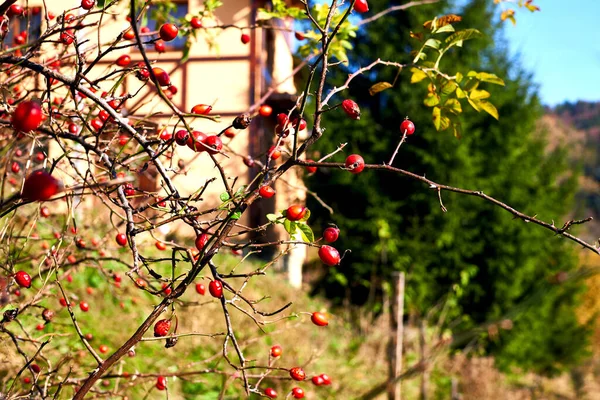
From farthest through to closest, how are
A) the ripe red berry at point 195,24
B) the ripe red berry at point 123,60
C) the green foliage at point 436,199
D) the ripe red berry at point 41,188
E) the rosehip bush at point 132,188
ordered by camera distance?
the green foliage at point 436,199, the ripe red berry at point 195,24, the ripe red berry at point 123,60, the rosehip bush at point 132,188, the ripe red berry at point 41,188

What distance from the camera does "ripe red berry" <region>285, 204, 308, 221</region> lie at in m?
1.02

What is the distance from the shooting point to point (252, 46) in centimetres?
796

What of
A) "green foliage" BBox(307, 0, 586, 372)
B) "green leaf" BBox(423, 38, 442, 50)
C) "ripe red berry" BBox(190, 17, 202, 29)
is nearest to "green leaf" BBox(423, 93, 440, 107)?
"green leaf" BBox(423, 38, 442, 50)

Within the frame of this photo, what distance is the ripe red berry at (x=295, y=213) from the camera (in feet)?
3.35

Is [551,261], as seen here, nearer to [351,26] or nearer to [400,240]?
[400,240]

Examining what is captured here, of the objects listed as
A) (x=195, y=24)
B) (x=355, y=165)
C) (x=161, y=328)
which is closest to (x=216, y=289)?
(x=161, y=328)

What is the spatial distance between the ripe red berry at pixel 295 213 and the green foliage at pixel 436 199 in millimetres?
5493

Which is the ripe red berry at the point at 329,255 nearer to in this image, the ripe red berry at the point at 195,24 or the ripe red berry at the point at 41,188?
the ripe red berry at the point at 41,188

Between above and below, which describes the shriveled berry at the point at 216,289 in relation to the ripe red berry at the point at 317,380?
above

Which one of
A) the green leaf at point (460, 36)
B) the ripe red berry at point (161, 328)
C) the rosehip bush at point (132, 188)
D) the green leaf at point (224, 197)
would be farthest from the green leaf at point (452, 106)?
the ripe red berry at point (161, 328)

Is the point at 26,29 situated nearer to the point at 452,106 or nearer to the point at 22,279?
the point at 22,279

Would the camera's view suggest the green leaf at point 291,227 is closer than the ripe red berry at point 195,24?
Yes

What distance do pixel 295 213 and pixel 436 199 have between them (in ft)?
20.1

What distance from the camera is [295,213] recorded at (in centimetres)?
102
